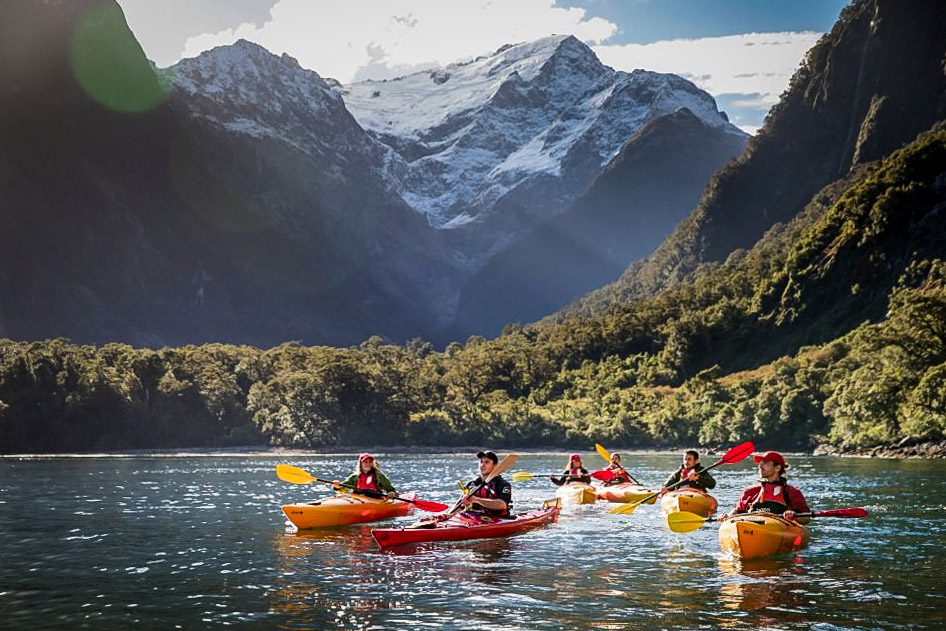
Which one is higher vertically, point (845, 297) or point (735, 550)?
point (845, 297)

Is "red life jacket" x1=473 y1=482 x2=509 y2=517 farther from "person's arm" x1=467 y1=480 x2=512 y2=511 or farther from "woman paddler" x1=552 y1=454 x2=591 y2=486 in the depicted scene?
"woman paddler" x1=552 y1=454 x2=591 y2=486

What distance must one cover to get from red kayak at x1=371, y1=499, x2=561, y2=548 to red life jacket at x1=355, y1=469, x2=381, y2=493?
20.7 feet

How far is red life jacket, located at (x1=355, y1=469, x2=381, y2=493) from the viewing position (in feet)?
Answer: 112

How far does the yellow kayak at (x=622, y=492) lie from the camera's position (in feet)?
134

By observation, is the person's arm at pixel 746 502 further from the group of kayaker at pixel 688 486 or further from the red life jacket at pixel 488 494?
the red life jacket at pixel 488 494

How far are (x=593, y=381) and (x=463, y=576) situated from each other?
150004mm

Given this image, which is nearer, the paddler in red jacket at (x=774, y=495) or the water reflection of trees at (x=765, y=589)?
the water reflection of trees at (x=765, y=589)

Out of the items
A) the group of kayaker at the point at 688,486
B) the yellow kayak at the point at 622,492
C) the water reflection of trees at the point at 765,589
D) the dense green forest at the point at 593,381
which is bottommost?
the water reflection of trees at the point at 765,589

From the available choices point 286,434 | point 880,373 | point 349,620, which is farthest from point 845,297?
point 349,620

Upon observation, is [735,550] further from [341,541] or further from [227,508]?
[227,508]

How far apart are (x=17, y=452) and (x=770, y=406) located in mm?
98864

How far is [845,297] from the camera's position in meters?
149

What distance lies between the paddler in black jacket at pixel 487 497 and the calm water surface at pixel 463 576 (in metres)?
1.05

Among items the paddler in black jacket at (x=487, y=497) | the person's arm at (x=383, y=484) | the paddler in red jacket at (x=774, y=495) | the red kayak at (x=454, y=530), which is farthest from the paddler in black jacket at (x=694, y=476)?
the person's arm at (x=383, y=484)
